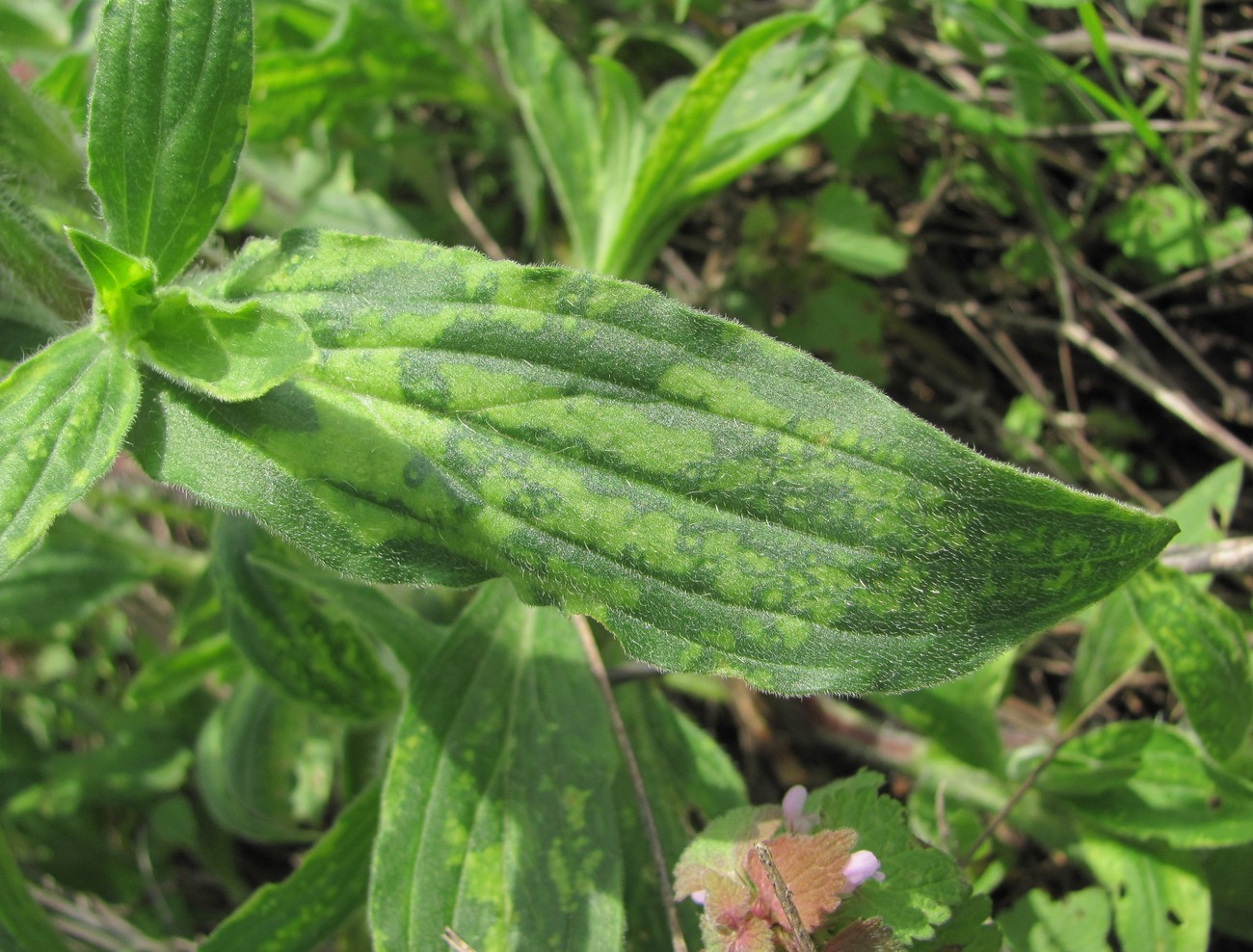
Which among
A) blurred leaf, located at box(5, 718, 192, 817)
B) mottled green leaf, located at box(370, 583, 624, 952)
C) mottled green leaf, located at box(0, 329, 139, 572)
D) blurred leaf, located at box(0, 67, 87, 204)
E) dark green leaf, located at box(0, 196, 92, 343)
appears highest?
blurred leaf, located at box(0, 67, 87, 204)

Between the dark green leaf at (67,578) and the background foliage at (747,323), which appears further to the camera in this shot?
the dark green leaf at (67,578)

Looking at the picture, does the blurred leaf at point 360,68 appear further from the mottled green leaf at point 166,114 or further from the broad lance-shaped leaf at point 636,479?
the broad lance-shaped leaf at point 636,479

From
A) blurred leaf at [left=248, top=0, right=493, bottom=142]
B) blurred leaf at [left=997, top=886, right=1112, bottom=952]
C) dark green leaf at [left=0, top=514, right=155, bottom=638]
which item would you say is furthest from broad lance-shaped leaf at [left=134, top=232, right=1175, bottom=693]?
dark green leaf at [left=0, top=514, right=155, bottom=638]

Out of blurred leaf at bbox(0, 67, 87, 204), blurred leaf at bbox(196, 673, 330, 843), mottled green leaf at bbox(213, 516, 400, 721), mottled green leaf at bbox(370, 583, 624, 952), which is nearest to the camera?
mottled green leaf at bbox(370, 583, 624, 952)

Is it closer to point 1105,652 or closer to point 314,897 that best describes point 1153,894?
point 1105,652

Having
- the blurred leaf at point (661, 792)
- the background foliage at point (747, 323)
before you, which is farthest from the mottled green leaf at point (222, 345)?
the blurred leaf at point (661, 792)

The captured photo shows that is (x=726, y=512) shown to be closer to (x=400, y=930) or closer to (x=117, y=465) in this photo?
(x=400, y=930)

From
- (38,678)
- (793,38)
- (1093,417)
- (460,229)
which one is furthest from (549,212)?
(38,678)

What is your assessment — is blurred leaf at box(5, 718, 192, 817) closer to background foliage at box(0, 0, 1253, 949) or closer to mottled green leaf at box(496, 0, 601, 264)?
background foliage at box(0, 0, 1253, 949)

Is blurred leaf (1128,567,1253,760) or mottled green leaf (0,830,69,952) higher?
blurred leaf (1128,567,1253,760)
